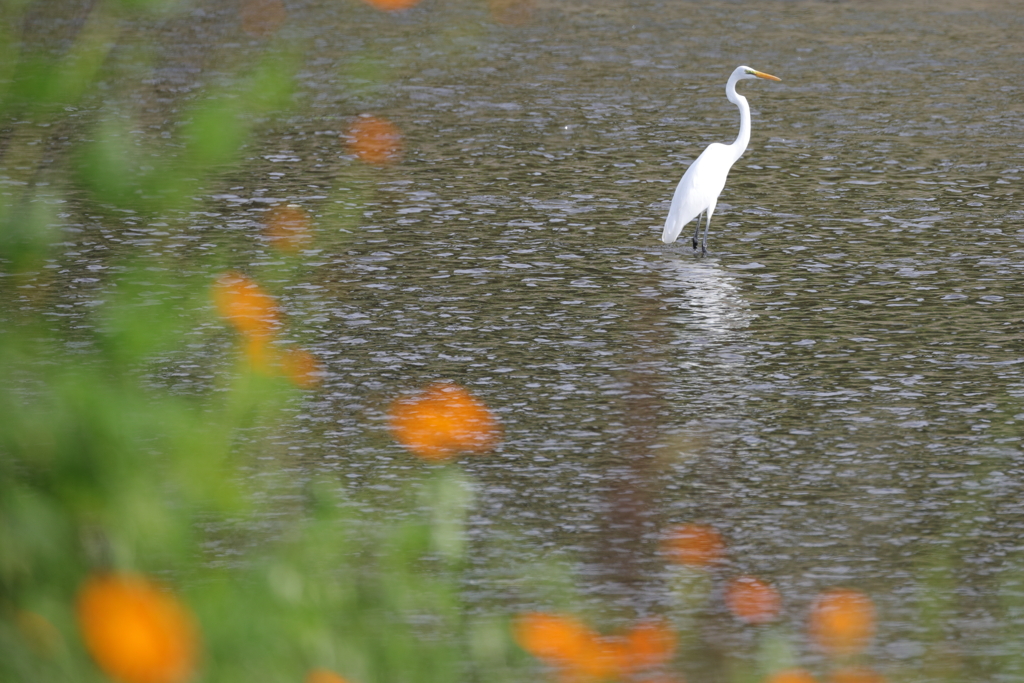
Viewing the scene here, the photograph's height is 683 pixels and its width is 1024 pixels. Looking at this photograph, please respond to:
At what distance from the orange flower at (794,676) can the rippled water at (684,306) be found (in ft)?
1.14

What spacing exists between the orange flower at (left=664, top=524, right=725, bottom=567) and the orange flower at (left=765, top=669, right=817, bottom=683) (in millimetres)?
1128

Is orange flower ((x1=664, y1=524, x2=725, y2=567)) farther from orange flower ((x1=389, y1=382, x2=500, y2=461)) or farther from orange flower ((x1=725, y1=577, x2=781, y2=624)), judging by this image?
orange flower ((x1=389, y1=382, x2=500, y2=461))

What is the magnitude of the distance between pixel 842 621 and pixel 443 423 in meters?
2.99

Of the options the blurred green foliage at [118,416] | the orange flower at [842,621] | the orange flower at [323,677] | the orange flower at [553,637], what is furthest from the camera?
the orange flower at [842,621]

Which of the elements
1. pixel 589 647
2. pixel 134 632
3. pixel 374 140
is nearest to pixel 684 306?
pixel 589 647

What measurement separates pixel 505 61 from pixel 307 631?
53.8 feet

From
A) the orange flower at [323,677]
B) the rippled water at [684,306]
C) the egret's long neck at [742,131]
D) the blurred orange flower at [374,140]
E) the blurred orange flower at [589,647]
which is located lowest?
the blurred orange flower at [374,140]

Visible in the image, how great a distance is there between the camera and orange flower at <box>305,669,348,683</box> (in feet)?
9.16

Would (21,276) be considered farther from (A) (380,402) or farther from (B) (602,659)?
(A) (380,402)

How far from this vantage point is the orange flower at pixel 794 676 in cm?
429

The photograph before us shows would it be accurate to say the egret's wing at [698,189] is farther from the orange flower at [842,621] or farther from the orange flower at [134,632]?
the orange flower at [134,632]

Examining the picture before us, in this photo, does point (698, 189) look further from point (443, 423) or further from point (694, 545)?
point (694, 545)

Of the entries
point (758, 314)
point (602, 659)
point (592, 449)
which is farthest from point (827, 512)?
point (758, 314)

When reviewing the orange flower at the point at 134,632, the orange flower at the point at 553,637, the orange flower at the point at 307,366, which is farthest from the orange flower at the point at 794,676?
the orange flower at the point at 307,366
